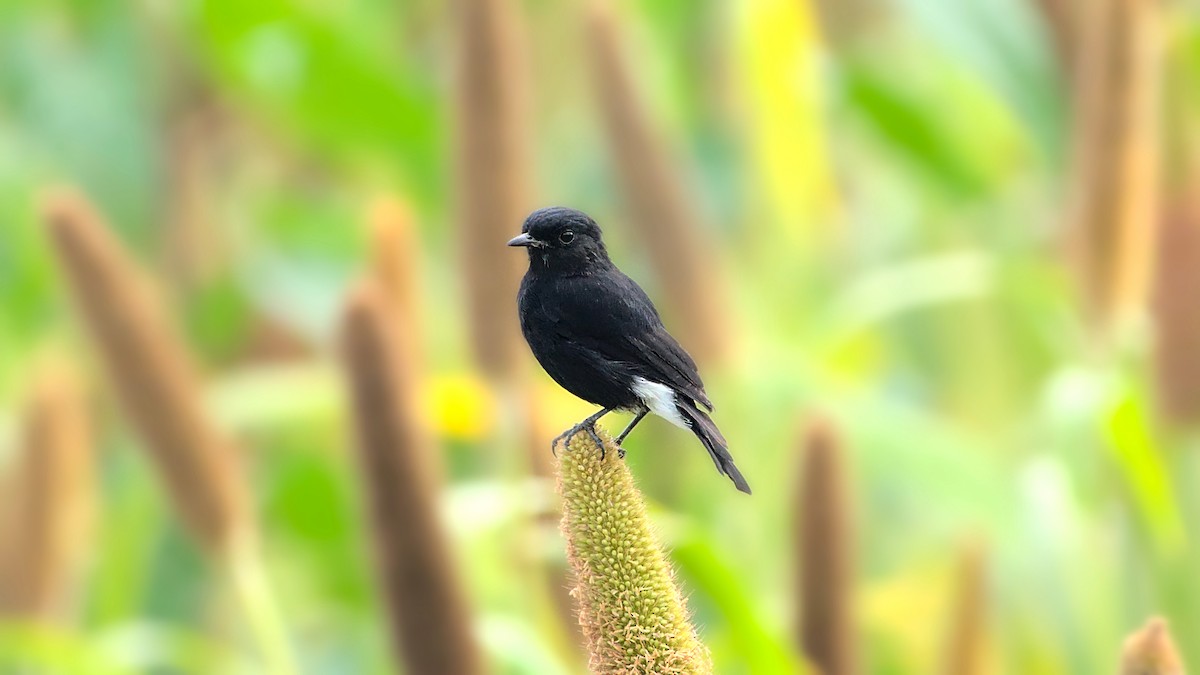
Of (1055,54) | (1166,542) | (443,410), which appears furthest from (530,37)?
(1166,542)

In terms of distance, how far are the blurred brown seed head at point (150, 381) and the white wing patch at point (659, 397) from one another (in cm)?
146

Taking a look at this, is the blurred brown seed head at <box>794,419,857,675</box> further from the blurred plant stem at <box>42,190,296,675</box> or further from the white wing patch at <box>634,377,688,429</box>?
the blurred plant stem at <box>42,190,296,675</box>

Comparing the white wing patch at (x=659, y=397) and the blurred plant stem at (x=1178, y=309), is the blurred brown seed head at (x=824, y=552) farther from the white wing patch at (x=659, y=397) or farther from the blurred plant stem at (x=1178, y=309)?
the blurred plant stem at (x=1178, y=309)

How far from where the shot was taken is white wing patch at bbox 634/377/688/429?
4.09 ft

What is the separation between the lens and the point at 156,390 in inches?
101

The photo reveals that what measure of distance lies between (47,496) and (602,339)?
1771 mm

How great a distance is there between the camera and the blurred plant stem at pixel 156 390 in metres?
2.56

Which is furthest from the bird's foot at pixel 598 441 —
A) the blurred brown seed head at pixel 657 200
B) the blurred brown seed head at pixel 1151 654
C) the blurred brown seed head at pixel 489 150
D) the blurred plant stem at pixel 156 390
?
the blurred brown seed head at pixel 657 200

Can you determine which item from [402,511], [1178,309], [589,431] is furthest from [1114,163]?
[589,431]

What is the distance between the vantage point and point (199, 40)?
4438 millimetres

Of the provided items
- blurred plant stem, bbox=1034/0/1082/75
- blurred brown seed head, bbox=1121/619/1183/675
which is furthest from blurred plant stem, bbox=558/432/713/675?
blurred plant stem, bbox=1034/0/1082/75

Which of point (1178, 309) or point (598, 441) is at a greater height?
point (1178, 309)

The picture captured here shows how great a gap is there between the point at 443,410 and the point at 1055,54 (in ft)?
4.78

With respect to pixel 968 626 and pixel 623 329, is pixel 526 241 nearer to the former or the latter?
pixel 623 329
